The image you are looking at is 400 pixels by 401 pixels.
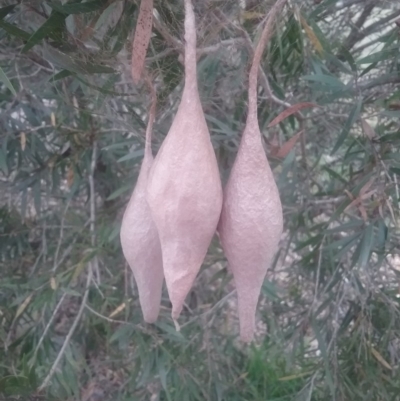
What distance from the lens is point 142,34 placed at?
515 mm

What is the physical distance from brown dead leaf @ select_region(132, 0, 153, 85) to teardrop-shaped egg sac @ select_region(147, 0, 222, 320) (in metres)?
0.06

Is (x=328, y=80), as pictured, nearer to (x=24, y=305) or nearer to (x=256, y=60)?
(x=256, y=60)

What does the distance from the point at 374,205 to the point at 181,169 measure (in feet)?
1.89

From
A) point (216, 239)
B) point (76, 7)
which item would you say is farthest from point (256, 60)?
point (216, 239)

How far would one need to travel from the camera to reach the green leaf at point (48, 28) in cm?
54

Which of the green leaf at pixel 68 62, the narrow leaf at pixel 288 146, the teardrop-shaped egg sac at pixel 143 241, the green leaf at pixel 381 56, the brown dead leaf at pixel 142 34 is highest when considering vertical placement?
the brown dead leaf at pixel 142 34

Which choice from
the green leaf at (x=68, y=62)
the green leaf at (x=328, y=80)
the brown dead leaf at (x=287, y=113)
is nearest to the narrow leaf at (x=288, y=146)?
the green leaf at (x=328, y=80)

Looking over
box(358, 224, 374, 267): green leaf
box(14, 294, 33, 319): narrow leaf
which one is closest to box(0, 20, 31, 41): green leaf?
box(358, 224, 374, 267): green leaf

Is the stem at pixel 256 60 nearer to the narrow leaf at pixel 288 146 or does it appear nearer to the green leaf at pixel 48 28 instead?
the green leaf at pixel 48 28

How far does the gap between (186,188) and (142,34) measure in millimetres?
162

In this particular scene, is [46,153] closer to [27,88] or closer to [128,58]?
[27,88]

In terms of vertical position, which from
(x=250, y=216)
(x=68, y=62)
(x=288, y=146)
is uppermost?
(x=68, y=62)

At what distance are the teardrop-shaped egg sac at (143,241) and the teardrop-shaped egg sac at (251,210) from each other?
7 cm

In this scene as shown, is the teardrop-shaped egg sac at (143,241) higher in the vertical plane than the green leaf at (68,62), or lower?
lower
